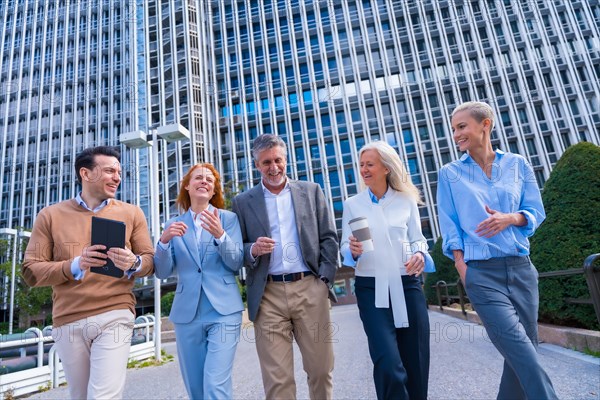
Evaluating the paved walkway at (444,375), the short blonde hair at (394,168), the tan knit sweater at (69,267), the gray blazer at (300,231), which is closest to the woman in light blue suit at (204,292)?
the gray blazer at (300,231)

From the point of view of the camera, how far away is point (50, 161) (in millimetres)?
41000

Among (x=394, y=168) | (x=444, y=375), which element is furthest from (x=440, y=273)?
(x=394, y=168)

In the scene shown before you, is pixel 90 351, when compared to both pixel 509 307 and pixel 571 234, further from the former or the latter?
pixel 571 234

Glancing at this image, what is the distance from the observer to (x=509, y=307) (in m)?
2.09

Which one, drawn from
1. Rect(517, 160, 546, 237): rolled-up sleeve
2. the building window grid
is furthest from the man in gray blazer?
the building window grid

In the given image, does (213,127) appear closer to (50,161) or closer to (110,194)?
(50,161)

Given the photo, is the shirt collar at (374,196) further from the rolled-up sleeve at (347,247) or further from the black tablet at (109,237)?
the black tablet at (109,237)

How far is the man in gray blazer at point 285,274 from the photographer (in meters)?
2.60

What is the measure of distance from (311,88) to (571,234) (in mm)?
34623

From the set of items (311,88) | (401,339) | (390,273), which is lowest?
(401,339)

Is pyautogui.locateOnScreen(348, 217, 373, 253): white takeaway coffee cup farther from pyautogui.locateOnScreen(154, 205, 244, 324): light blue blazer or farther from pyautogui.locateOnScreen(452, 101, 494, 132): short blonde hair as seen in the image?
pyautogui.locateOnScreen(452, 101, 494, 132): short blonde hair

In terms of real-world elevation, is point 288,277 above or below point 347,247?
below

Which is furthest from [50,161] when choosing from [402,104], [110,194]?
[110,194]

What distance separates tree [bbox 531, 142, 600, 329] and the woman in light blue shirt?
3.60 meters
